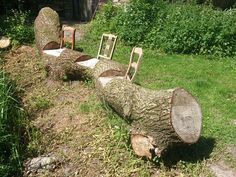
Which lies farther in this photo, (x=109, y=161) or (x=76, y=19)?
(x=76, y=19)

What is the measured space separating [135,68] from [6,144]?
2.54 meters

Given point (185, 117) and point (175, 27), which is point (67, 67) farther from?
point (185, 117)

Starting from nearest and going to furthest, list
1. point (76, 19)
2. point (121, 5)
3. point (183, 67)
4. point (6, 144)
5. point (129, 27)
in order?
1. point (6, 144)
2. point (183, 67)
3. point (129, 27)
4. point (121, 5)
5. point (76, 19)

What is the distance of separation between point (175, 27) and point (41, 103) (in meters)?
4.08

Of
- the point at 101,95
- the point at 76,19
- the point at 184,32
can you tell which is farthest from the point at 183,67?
the point at 76,19

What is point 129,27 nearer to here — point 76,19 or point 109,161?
point 76,19

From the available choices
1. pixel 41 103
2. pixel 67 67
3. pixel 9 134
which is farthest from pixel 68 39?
pixel 9 134

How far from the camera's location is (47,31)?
9695 millimetres

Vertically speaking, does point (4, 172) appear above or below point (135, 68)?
below

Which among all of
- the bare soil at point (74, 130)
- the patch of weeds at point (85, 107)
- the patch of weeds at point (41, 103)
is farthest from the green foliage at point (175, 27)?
the patch of weeds at point (41, 103)

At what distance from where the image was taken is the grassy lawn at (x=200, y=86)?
582 cm

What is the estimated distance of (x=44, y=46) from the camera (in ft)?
30.0

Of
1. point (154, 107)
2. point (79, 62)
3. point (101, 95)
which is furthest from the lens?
point (79, 62)

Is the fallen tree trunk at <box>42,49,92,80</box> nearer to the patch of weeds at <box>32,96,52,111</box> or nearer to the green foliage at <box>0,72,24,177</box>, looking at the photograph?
the patch of weeds at <box>32,96,52,111</box>
